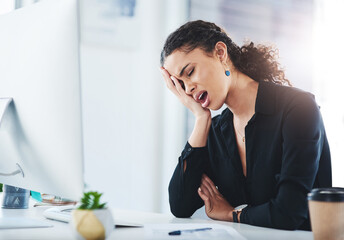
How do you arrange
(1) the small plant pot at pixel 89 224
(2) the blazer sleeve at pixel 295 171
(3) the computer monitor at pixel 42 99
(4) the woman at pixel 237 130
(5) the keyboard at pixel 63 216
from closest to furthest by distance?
(1) the small plant pot at pixel 89 224 < (3) the computer monitor at pixel 42 99 < (5) the keyboard at pixel 63 216 < (2) the blazer sleeve at pixel 295 171 < (4) the woman at pixel 237 130

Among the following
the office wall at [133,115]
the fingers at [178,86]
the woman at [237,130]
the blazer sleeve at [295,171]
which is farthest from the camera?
the office wall at [133,115]

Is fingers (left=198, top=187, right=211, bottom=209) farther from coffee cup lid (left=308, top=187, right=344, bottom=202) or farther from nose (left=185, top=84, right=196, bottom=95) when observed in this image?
coffee cup lid (left=308, top=187, right=344, bottom=202)

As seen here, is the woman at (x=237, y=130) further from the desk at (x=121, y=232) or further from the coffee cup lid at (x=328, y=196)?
the coffee cup lid at (x=328, y=196)

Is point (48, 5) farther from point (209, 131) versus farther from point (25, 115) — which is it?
point (209, 131)

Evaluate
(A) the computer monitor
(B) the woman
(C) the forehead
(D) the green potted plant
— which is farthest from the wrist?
(D) the green potted plant

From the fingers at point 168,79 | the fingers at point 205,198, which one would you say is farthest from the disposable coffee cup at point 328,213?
the fingers at point 168,79

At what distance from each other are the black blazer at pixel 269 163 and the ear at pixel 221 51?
8.4 inches

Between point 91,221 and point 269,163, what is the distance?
2.88 ft

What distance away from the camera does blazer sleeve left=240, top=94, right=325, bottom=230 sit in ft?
3.73

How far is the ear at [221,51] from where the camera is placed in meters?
1.54

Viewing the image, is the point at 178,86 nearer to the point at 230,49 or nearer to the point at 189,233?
the point at 230,49

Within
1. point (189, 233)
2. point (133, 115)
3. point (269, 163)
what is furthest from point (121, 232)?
point (133, 115)

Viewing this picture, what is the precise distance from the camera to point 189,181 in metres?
1.50

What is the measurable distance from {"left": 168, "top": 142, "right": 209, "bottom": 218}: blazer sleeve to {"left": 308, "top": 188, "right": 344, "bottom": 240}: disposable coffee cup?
75 centimetres
